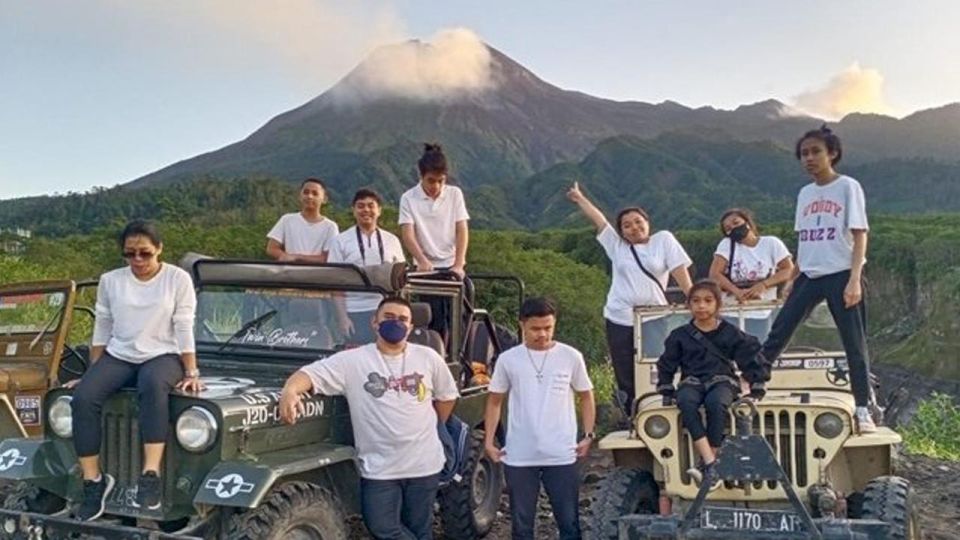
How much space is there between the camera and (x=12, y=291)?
8852mm

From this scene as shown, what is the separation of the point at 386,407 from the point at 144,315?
4.39ft

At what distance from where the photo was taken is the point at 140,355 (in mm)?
5434

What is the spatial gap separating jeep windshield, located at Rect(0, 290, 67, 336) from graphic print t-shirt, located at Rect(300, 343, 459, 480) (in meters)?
3.98

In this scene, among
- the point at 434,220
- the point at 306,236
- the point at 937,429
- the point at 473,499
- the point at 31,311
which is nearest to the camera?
the point at 473,499

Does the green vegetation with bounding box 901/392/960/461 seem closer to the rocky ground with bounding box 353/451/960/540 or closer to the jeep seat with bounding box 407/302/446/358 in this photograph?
the rocky ground with bounding box 353/451/960/540

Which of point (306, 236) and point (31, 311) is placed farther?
point (31, 311)

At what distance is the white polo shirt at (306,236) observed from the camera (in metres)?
8.06

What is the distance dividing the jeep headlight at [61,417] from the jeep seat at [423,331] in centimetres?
196

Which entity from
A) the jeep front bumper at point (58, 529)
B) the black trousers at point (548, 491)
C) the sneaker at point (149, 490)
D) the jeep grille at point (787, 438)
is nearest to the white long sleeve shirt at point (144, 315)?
the sneaker at point (149, 490)

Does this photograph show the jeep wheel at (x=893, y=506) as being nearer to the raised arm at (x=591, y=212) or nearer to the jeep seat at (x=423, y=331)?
the jeep seat at (x=423, y=331)

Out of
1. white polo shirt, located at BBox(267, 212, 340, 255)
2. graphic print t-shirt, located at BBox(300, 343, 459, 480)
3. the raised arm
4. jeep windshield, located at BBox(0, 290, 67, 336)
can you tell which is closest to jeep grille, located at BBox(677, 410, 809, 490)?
graphic print t-shirt, located at BBox(300, 343, 459, 480)

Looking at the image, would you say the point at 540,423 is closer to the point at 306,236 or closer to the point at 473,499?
the point at 473,499

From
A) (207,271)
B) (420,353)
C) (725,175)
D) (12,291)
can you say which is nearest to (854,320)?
(420,353)

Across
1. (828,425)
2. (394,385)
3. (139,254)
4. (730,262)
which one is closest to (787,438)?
(828,425)
